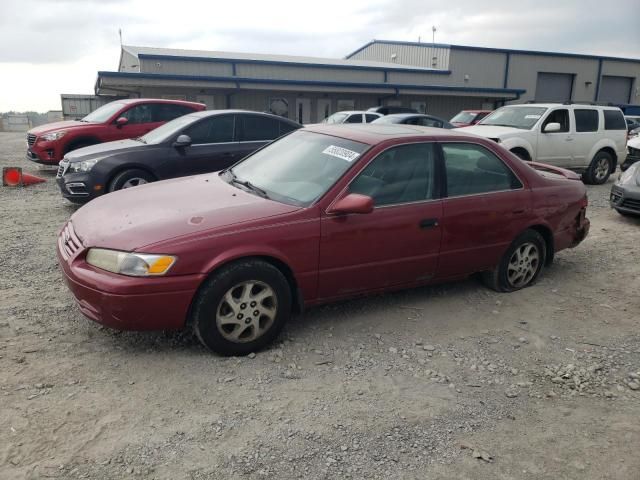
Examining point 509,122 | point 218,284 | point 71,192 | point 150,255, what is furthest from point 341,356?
point 509,122

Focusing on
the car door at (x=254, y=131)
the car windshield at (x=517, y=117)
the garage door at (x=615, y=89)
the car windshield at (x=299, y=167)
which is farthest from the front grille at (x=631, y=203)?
the garage door at (x=615, y=89)

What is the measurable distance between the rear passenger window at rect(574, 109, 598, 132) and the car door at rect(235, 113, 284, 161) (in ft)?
22.2

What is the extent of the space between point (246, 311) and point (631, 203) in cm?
697

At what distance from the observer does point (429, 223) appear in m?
4.40

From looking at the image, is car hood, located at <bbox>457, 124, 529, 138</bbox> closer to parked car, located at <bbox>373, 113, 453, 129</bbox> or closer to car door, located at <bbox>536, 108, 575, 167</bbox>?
car door, located at <bbox>536, 108, 575, 167</bbox>

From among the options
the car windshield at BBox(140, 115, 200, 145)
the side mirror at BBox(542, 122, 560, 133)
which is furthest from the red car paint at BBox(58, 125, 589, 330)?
the side mirror at BBox(542, 122, 560, 133)

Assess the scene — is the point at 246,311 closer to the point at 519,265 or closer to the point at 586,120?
the point at 519,265

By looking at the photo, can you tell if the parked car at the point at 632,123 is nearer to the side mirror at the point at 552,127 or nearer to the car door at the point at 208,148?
the side mirror at the point at 552,127

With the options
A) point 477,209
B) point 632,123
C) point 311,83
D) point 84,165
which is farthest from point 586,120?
point 311,83

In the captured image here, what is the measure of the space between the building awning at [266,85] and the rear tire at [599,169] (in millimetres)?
16412

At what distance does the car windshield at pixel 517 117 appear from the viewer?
1103 cm

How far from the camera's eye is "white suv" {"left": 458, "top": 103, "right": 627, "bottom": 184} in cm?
1075

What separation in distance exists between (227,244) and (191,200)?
761 mm

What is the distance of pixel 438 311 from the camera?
4.70 metres
